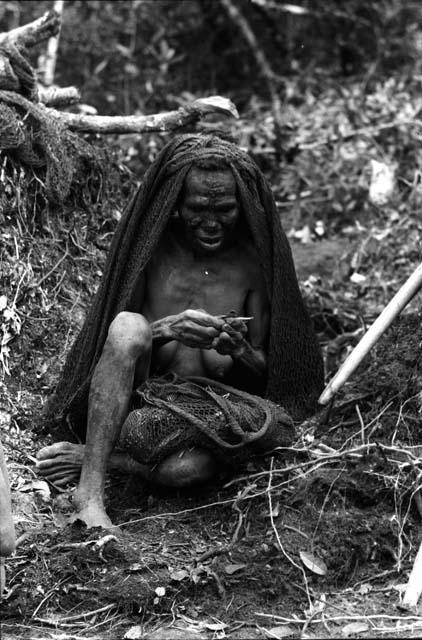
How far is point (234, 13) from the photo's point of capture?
12.7 meters

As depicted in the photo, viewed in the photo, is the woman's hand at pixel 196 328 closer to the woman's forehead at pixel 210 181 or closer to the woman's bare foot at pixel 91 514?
the woman's forehead at pixel 210 181

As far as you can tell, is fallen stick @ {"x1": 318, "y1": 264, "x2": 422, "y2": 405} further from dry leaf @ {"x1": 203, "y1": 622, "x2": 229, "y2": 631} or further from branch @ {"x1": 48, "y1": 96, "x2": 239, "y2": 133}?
branch @ {"x1": 48, "y1": 96, "x2": 239, "y2": 133}

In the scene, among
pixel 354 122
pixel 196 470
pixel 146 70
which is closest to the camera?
pixel 196 470

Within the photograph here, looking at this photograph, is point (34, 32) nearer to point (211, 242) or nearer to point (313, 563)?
point (211, 242)

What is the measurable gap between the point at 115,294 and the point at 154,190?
0.51 metres

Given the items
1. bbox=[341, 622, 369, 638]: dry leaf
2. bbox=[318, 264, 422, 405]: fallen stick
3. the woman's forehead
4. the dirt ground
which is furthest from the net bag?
bbox=[341, 622, 369, 638]: dry leaf

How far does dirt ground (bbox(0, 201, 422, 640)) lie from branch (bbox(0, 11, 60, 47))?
4.36ft

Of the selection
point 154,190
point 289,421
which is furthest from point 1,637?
point 154,190

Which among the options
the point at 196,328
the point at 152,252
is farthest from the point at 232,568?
the point at 152,252

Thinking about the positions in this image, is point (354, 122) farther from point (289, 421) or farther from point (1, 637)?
point (1, 637)

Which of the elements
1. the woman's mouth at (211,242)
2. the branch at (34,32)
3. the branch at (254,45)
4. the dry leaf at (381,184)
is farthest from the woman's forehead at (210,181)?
the branch at (254,45)

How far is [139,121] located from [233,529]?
3.02 m

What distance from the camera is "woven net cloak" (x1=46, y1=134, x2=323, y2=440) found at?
5730 millimetres

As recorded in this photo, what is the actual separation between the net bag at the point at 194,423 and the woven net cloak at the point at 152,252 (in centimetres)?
28
